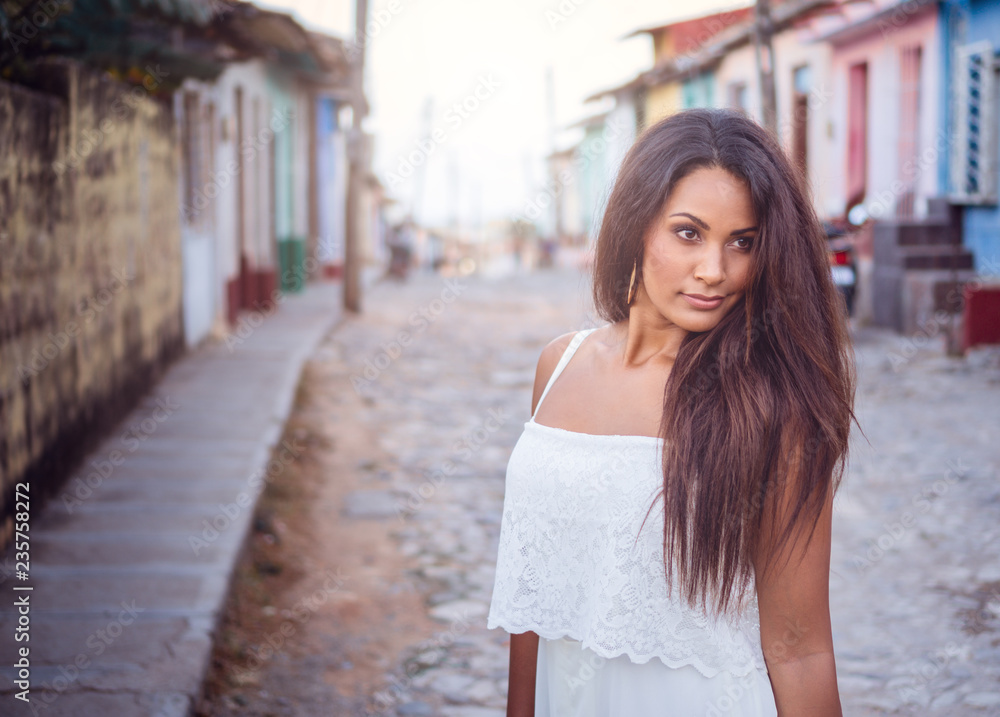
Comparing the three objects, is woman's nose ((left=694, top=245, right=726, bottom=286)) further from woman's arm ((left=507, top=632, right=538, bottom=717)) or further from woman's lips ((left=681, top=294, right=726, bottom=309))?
woman's arm ((left=507, top=632, right=538, bottom=717))

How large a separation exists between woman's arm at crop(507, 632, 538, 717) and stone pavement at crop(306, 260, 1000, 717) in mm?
741

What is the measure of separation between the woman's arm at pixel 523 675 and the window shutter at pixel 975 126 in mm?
11195

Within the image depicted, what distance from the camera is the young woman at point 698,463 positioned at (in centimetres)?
163

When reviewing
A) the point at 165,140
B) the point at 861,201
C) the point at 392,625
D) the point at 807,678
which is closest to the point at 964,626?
the point at 392,625

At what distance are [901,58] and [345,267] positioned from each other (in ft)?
26.5

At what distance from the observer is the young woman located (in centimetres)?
163

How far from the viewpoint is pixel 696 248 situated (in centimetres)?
171

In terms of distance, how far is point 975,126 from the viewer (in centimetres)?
1202

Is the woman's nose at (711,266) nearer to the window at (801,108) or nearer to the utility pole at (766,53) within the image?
the utility pole at (766,53)

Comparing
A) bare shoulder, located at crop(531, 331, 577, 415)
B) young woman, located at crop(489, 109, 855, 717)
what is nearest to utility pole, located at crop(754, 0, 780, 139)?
bare shoulder, located at crop(531, 331, 577, 415)

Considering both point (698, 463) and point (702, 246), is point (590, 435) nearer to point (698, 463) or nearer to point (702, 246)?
point (698, 463)

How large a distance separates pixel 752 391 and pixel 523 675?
2.38ft

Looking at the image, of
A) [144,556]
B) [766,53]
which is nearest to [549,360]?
[144,556]

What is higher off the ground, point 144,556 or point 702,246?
point 702,246
